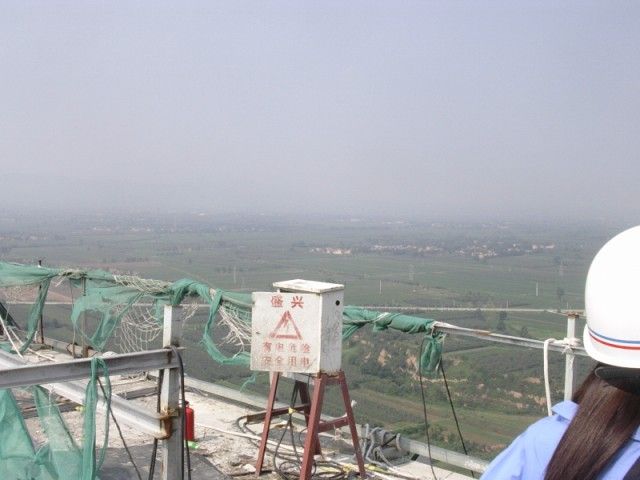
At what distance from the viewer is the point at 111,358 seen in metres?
3.10

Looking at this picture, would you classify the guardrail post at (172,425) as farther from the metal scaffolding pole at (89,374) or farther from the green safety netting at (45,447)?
the green safety netting at (45,447)

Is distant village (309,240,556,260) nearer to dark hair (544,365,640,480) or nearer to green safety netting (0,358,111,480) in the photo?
green safety netting (0,358,111,480)

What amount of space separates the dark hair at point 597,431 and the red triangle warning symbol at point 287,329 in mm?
3587

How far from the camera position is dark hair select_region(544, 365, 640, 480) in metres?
1.41

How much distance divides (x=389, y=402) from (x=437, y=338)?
9.27 feet

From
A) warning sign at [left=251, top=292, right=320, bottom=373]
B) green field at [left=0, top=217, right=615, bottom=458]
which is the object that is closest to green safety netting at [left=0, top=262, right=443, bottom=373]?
green field at [left=0, top=217, right=615, bottom=458]

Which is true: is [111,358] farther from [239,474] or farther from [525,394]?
[525,394]

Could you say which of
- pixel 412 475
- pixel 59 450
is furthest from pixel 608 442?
pixel 412 475

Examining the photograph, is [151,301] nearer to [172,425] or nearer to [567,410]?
[172,425]

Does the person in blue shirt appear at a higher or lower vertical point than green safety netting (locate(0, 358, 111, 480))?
higher

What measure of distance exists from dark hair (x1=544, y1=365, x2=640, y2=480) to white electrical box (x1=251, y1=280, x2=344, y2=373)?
11.4 ft

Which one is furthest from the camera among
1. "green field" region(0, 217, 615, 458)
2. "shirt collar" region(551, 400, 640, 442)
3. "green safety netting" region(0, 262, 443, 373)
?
"green field" region(0, 217, 615, 458)

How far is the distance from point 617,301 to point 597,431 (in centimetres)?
29

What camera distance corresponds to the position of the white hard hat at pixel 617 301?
149cm
